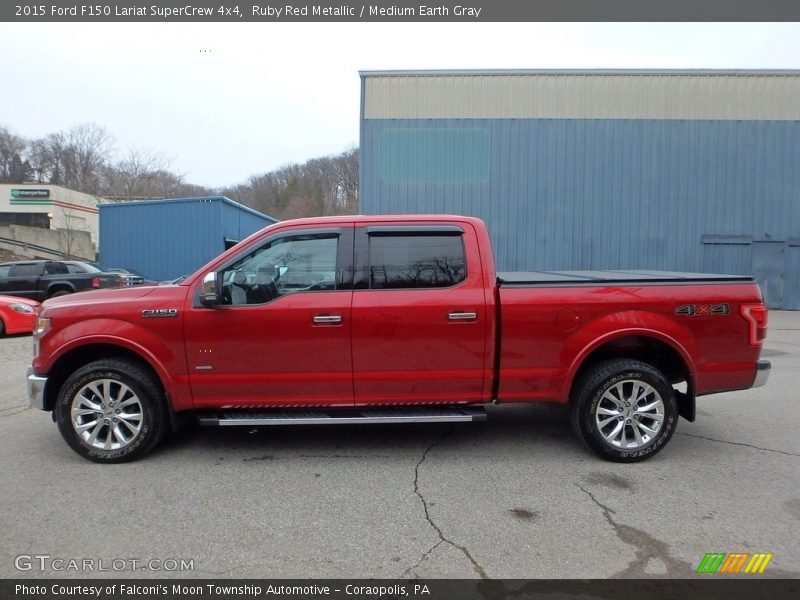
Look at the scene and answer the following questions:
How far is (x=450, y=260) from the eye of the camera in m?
4.34

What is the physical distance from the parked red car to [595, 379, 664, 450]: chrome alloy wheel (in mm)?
11604

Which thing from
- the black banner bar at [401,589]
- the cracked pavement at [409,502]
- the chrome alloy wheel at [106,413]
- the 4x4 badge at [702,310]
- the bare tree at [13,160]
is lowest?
the black banner bar at [401,589]

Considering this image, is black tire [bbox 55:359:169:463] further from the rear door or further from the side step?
the rear door

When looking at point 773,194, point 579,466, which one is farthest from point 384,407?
point 773,194

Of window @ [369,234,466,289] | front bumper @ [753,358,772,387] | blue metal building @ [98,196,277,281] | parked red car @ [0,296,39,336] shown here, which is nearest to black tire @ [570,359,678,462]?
front bumper @ [753,358,772,387]

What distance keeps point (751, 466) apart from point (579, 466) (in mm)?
1396

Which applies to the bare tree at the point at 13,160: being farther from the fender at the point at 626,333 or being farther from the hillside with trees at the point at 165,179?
the fender at the point at 626,333

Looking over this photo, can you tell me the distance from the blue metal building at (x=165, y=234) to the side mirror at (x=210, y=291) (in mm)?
16576

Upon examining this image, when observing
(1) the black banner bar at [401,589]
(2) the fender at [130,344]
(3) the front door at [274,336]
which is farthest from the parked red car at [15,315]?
(1) the black banner bar at [401,589]

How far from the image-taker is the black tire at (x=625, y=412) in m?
4.25

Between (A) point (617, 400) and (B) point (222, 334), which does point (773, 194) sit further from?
(B) point (222, 334)

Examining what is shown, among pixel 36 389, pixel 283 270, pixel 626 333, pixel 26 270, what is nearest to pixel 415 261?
pixel 283 270

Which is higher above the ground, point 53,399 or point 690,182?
point 690,182

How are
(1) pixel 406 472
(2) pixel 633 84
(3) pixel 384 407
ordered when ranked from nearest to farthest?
(1) pixel 406 472 < (3) pixel 384 407 < (2) pixel 633 84
